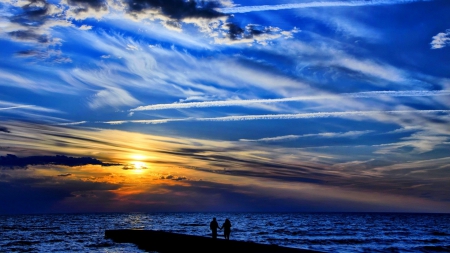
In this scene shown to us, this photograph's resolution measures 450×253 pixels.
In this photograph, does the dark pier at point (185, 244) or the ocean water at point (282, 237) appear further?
the ocean water at point (282, 237)

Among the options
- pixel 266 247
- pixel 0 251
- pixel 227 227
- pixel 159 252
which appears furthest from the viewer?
pixel 0 251

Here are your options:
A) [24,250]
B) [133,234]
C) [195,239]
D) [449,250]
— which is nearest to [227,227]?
[195,239]

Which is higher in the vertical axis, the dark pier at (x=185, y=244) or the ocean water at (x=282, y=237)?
the dark pier at (x=185, y=244)

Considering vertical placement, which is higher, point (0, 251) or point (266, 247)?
point (266, 247)

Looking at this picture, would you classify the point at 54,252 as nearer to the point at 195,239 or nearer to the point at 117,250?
the point at 117,250

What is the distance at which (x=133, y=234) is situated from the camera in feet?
149

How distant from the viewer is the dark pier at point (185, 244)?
86.3 ft

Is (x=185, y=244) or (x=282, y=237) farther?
(x=282, y=237)

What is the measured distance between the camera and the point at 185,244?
3297 cm

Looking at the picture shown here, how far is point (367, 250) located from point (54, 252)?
29939 mm

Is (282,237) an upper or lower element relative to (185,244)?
lower

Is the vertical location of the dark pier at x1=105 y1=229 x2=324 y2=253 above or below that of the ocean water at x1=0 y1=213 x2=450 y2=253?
above

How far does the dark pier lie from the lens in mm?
26316

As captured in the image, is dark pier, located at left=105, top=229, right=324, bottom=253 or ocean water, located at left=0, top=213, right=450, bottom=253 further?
ocean water, located at left=0, top=213, right=450, bottom=253
